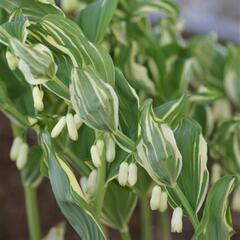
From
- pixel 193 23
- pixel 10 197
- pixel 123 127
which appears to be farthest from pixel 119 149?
pixel 193 23

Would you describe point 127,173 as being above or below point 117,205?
above

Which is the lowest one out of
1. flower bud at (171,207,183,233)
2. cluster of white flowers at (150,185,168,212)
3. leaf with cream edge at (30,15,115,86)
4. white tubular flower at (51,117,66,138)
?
flower bud at (171,207,183,233)

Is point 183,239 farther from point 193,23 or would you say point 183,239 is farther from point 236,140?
point 236,140

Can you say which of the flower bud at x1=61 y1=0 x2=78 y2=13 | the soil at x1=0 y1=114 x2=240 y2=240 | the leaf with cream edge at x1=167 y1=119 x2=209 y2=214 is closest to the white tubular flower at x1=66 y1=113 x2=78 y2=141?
the leaf with cream edge at x1=167 y1=119 x2=209 y2=214

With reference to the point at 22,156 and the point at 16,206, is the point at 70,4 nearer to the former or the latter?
the point at 22,156

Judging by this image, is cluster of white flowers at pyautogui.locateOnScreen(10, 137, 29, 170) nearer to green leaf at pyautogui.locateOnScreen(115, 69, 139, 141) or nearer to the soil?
green leaf at pyautogui.locateOnScreen(115, 69, 139, 141)

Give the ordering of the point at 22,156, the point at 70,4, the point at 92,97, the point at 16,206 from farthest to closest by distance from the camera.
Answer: the point at 16,206 → the point at 70,4 → the point at 22,156 → the point at 92,97

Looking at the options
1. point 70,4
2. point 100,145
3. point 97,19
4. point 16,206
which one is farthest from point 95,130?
point 16,206
